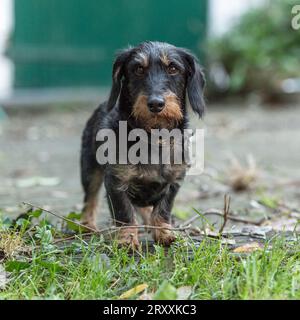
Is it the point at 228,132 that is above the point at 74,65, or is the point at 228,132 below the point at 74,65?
below

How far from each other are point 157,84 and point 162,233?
87cm

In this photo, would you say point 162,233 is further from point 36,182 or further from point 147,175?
point 36,182

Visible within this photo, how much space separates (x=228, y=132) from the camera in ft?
31.5

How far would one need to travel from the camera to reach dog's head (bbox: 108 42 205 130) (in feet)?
12.5

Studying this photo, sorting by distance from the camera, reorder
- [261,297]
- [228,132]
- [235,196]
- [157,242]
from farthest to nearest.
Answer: [228,132], [235,196], [157,242], [261,297]

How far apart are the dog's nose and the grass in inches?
30.7

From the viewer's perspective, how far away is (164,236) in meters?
3.86

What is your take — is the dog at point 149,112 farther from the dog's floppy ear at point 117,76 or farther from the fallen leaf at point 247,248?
the fallen leaf at point 247,248

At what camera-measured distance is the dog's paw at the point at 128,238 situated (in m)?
3.71

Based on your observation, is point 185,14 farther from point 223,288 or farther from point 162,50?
point 223,288

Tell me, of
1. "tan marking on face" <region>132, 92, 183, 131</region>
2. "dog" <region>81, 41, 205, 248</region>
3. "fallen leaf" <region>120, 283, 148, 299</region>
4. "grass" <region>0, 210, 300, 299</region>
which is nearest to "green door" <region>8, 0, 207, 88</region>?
"dog" <region>81, 41, 205, 248</region>

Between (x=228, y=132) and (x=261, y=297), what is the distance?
685cm

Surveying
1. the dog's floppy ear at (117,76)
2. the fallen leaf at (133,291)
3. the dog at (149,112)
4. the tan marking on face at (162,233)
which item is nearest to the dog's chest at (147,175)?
the dog at (149,112)
